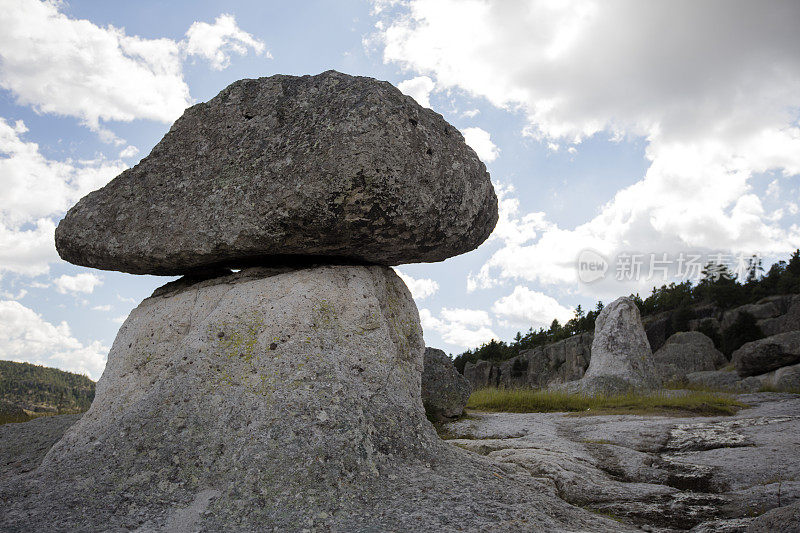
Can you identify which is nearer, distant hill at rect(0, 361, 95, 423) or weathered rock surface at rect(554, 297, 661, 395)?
weathered rock surface at rect(554, 297, 661, 395)

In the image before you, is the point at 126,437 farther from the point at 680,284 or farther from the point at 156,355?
the point at 680,284

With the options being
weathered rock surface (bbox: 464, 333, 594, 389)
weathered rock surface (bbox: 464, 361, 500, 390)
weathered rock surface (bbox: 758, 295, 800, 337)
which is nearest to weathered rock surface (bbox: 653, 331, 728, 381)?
weathered rock surface (bbox: 758, 295, 800, 337)

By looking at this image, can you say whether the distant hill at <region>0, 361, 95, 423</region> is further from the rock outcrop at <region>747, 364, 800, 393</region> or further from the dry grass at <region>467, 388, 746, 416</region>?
the rock outcrop at <region>747, 364, 800, 393</region>

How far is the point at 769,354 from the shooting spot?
1791cm

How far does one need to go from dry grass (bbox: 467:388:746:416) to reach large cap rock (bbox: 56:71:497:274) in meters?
6.65

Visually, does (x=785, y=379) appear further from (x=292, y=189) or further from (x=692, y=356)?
(x=292, y=189)

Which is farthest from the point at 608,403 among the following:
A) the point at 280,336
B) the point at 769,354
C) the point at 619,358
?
the point at 769,354

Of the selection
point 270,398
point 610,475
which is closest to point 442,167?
point 270,398

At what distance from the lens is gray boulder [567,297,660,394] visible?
13867 mm

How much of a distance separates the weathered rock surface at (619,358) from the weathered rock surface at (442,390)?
219 inches

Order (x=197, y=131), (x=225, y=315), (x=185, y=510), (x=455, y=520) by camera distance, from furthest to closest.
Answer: (x=197, y=131), (x=225, y=315), (x=185, y=510), (x=455, y=520)

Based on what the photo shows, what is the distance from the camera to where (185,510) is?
355cm

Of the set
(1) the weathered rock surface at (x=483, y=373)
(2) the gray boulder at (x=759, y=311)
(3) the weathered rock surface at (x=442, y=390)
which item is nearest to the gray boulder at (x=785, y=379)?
(3) the weathered rock surface at (x=442, y=390)

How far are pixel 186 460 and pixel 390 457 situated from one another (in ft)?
4.90
